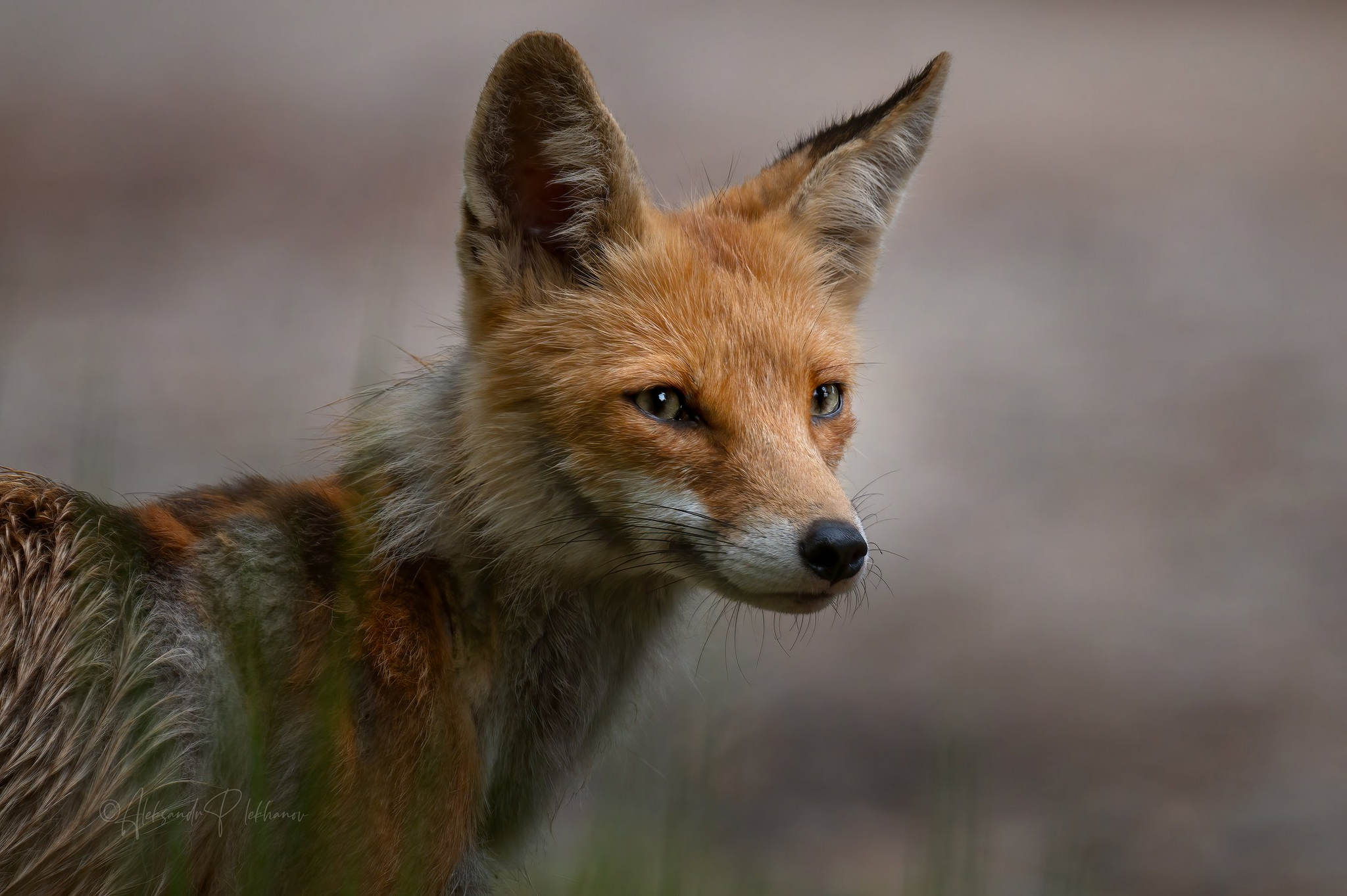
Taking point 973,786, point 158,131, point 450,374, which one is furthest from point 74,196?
point 973,786

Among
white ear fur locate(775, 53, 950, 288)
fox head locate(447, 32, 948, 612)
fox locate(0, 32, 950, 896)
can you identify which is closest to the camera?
fox locate(0, 32, 950, 896)

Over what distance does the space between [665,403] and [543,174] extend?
1.04 meters

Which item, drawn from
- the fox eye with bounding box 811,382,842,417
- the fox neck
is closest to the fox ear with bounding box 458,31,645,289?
the fox neck

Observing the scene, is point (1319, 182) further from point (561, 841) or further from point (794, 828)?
point (561, 841)

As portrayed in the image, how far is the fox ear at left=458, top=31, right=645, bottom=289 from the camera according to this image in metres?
3.86

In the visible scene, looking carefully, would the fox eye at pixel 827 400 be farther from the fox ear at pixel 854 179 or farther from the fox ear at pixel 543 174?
the fox ear at pixel 543 174

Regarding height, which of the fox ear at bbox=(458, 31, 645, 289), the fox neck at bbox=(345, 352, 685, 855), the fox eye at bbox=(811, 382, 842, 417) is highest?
the fox ear at bbox=(458, 31, 645, 289)

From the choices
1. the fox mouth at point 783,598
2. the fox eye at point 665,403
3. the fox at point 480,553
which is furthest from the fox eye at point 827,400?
the fox mouth at point 783,598

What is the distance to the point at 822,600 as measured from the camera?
3.48 meters

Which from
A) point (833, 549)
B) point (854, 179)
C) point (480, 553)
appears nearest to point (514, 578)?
point (480, 553)

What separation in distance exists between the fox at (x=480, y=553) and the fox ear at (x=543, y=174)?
0.4 inches

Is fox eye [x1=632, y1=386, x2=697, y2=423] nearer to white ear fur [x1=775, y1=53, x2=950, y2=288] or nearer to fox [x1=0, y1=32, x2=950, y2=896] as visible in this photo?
fox [x1=0, y1=32, x2=950, y2=896]

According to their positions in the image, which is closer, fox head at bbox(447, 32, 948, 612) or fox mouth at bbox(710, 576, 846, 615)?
fox mouth at bbox(710, 576, 846, 615)

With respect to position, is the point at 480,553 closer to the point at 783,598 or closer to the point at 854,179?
the point at 783,598
